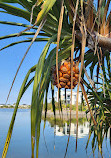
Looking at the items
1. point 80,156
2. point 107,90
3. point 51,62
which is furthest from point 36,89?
point 80,156

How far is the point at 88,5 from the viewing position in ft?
5.36

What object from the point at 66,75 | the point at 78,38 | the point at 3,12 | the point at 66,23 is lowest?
the point at 66,75

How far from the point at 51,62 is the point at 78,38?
472 mm

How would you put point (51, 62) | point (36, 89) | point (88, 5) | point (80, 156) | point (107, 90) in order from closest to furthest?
point (36, 89)
point (51, 62)
point (88, 5)
point (107, 90)
point (80, 156)

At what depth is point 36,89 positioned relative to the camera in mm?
1138

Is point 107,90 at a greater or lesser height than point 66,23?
lesser

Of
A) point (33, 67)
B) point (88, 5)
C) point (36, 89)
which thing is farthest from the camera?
point (88, 5)

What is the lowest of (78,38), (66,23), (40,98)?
(40,98)

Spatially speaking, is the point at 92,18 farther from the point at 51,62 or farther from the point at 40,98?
the point at 40,98

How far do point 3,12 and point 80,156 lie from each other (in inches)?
755

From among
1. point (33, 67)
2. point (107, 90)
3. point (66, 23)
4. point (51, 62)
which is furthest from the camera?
point (107, 90)

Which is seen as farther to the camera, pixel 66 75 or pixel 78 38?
pixel 78 38

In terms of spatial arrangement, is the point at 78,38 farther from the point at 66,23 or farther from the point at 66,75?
the point at 66,75

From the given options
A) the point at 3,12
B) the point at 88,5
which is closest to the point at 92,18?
the point at 88,5
